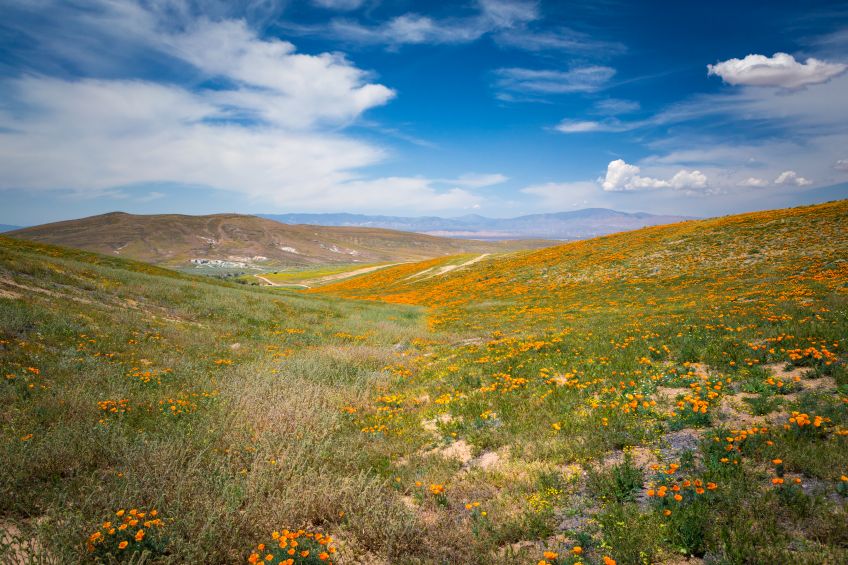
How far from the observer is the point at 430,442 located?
26.5ft

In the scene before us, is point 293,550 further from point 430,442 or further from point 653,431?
point 653,431

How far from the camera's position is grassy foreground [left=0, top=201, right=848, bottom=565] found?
4.62m

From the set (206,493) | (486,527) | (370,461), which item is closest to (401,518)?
(486,527)

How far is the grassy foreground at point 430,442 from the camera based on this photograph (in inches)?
182

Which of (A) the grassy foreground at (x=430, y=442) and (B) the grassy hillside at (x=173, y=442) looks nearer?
(A) the grassy foreground at (x=430, y=442)

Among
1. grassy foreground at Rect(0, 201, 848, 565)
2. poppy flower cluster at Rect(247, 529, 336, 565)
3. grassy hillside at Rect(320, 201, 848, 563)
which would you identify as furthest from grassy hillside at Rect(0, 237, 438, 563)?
grassy hillside at Rect(320, 201, 848, 563)

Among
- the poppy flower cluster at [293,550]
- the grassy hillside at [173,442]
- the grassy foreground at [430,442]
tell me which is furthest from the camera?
the grassy hillside at [173,442]

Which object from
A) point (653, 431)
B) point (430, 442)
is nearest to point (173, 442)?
point (430, 442)

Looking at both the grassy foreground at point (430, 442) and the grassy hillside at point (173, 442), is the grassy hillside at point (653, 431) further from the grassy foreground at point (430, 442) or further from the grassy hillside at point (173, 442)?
the grassy hillside at point (173, 442)

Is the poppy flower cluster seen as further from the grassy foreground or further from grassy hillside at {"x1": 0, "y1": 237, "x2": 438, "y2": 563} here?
grassy hillside at {"x1": 0, "y1": 237, "x2": 438, "y2": 563}

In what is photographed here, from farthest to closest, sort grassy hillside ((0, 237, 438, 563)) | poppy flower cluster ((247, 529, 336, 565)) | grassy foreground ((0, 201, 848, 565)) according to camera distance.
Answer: grassy hillside ((0, 237, 438, 563))
grassy foreground ((0, 201, 848, 565))
poppy flower cluster ((247, 529, 336, 565))

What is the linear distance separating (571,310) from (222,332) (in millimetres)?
21365

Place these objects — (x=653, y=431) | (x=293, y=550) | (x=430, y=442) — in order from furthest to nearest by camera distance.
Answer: (x=430, y=442), (x=653, y=431), (x=293, y=550)

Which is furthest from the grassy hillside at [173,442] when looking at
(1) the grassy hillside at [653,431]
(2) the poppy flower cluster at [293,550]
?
(1) the grassy hillside at [653,431]
